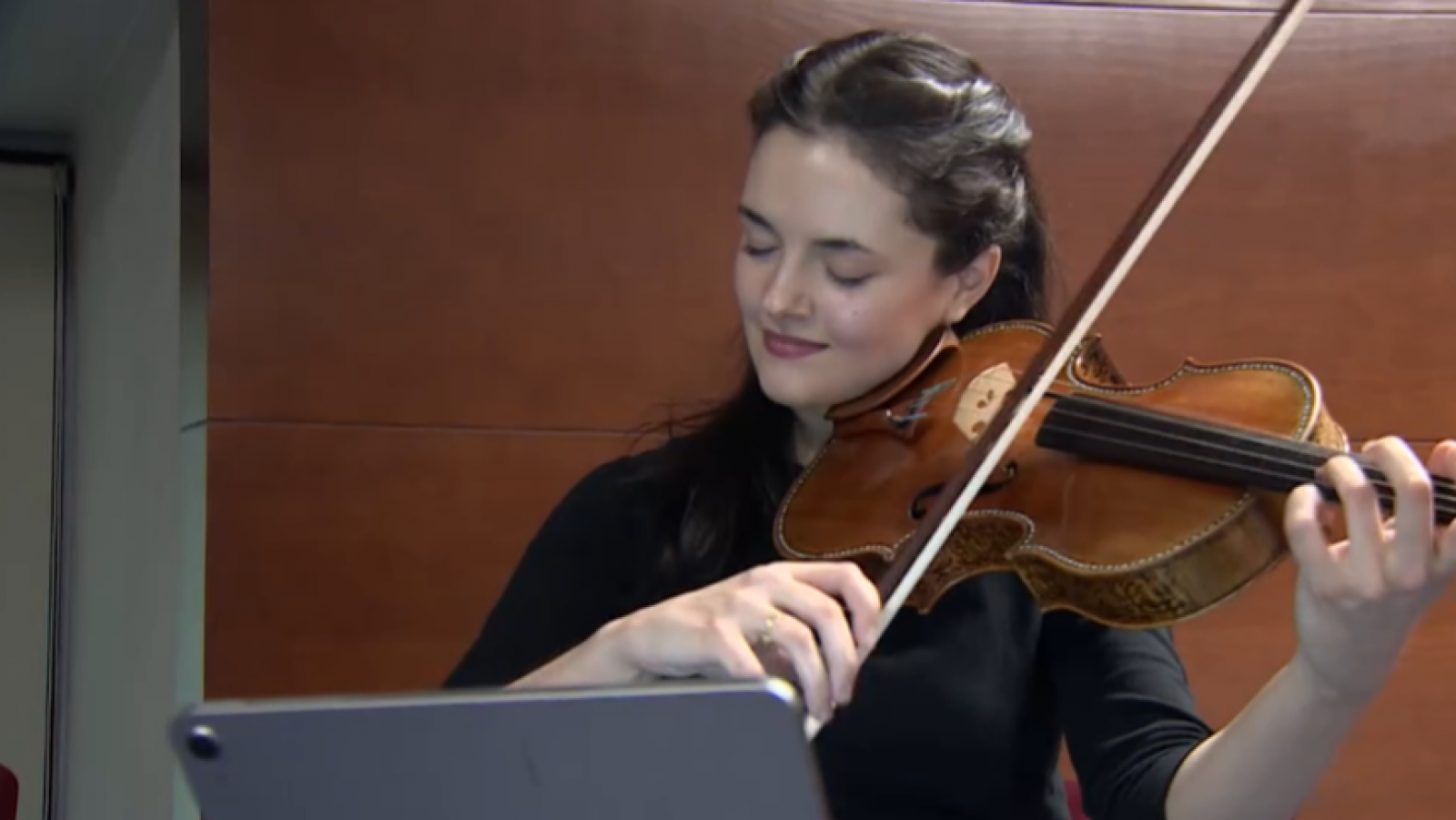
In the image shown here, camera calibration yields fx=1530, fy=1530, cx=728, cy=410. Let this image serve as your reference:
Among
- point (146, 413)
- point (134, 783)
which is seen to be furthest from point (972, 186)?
point (134, 783)

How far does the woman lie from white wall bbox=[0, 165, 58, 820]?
6.39ft

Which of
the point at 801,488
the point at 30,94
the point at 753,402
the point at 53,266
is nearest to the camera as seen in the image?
the point at 801,488

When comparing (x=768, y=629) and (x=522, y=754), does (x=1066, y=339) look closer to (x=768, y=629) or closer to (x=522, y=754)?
(x=768, y=629)

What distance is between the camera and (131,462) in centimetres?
203

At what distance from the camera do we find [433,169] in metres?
1.63

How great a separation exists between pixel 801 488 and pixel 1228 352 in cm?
93

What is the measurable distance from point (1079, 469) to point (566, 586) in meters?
0.39

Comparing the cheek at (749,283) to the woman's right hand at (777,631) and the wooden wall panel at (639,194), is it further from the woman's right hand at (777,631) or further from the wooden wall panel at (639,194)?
the wooden wall panel at (639,194)

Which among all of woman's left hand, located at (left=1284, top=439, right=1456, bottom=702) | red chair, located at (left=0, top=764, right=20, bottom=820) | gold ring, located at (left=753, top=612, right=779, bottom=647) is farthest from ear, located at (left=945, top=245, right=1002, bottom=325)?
red chair, located at (left=0, top=764, right=20, bottom=820)

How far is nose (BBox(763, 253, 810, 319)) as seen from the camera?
3.25ft

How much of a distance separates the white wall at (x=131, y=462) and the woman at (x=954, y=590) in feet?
1.83

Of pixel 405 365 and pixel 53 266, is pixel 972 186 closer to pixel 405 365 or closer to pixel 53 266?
pixel 405 365

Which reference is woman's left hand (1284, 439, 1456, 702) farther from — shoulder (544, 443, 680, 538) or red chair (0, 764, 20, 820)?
red chair (0, 764, 20, 820)

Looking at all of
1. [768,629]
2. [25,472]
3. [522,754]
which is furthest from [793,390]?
[25,472]
